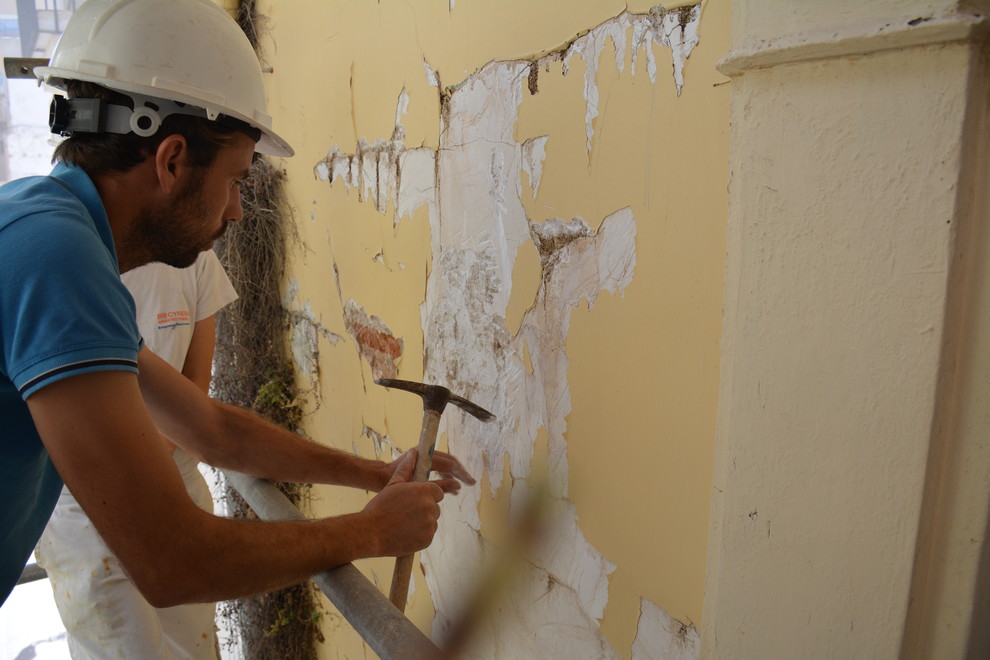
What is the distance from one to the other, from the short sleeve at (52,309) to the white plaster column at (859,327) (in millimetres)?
937

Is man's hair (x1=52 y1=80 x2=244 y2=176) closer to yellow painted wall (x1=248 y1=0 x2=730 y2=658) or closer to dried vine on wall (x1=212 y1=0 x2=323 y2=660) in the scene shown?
yellow painted wall (x1=248 y1=0 x2=730 y2=658)

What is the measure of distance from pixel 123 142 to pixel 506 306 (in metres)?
0.88

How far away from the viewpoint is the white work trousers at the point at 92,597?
2197 mm

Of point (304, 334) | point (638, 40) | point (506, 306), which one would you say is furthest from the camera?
point (304, 334)

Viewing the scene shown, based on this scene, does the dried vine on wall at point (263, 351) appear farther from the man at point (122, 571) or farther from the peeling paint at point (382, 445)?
the peeling paint at point (382, 445)

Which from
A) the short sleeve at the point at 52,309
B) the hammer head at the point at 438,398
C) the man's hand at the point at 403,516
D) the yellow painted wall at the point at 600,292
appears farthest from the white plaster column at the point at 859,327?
the short sleeve at the point at 52,309

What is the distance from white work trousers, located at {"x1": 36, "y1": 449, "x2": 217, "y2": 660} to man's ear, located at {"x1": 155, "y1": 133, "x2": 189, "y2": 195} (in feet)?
4.46

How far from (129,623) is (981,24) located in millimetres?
2563

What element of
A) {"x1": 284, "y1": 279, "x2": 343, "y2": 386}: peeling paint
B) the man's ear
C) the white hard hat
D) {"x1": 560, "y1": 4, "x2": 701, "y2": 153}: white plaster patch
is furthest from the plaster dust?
{"x1": 284, "y1": 279, "x2": 343, "y2": 386}: peeling paint

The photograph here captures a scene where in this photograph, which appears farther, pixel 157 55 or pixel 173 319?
pixel 173 319

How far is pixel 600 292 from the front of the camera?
1339 mm

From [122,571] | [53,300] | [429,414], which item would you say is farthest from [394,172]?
[122,571]

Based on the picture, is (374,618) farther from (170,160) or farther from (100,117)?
(100,117)

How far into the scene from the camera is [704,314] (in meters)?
1.12
